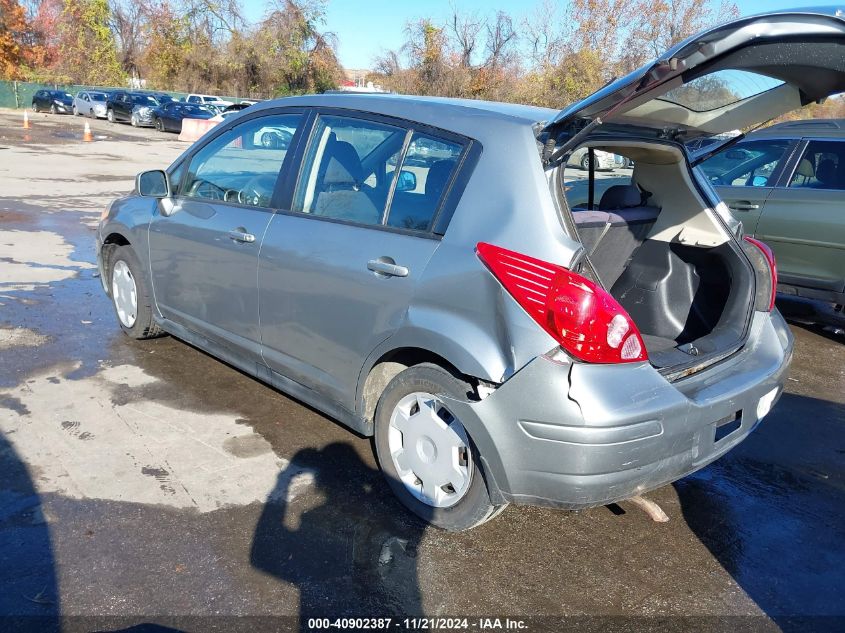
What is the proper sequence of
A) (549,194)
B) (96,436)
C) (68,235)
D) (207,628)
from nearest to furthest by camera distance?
(207,628), (549,194), (96,436), (68,235)

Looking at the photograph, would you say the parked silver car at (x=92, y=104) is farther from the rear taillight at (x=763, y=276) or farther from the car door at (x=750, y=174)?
the rear taillight at (x=763, y=276)

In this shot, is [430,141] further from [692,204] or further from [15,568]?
[15,568]

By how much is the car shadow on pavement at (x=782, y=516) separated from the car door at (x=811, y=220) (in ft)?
6.74

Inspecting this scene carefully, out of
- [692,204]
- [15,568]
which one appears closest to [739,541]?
[692,204]

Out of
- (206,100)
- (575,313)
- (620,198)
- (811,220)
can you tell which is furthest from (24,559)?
(206,100)

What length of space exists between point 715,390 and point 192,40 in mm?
56506

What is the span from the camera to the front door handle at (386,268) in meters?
3.11

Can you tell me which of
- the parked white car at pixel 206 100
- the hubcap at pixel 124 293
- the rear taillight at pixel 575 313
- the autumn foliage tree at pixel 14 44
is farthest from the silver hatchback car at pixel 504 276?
the autumn foliage tree at pixel 14 44

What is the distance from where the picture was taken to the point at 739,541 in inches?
131

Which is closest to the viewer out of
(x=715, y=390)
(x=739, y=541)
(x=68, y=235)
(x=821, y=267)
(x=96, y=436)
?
(x=715, y=390)

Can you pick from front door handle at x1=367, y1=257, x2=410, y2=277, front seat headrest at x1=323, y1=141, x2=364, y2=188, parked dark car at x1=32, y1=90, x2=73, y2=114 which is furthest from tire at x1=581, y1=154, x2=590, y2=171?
parked dark car at x1=32, y1=90, x2=73, y2=114

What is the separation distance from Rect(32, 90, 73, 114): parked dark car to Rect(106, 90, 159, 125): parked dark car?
5.79m

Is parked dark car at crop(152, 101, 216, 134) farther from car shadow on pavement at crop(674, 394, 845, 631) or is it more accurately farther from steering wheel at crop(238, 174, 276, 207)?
car shadow on pavement at crop(674, 394, 845, 631)

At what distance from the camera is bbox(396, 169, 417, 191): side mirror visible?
327cm
